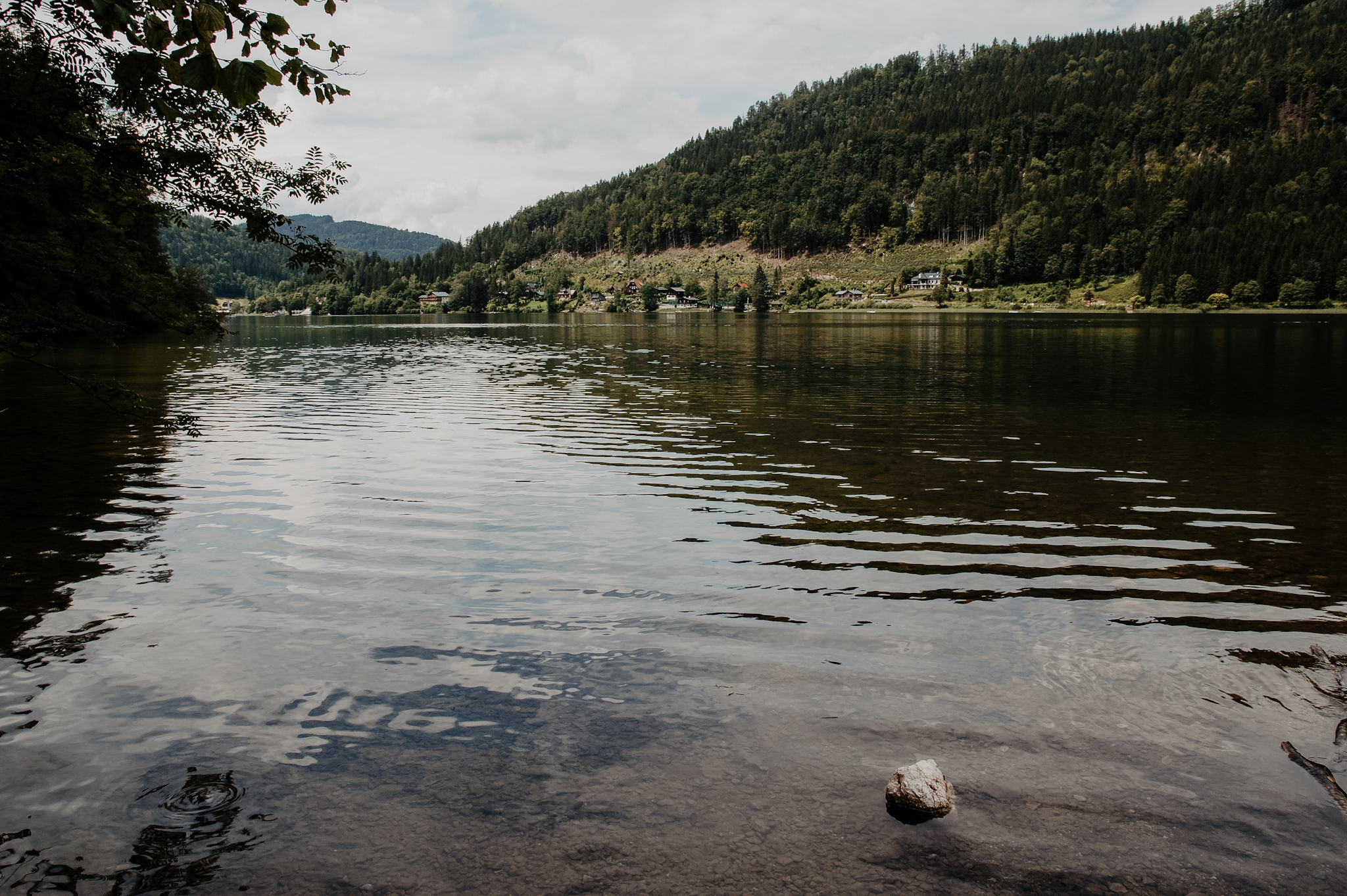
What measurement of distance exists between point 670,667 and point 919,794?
3.27 meters

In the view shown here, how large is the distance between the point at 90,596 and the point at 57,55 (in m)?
6.84

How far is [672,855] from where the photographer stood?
5371 mm

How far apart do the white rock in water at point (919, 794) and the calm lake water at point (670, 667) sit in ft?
0.41

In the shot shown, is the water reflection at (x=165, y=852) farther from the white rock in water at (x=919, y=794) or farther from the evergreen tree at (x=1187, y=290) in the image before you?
the evergreen tree at (x=1187, y=290)

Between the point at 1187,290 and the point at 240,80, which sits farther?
the point at 1187,290

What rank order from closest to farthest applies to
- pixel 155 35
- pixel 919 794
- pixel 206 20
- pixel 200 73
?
pixel 206 20 → pixel 200 73 → pixel 155 35 → pixel 919 794

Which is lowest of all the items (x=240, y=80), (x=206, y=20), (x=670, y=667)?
(x=670, y=667)

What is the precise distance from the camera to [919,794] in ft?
18.7

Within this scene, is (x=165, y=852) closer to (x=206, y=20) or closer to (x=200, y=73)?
(x=200, y=73)

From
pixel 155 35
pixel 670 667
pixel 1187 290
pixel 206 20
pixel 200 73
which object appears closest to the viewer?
pixel 206 20

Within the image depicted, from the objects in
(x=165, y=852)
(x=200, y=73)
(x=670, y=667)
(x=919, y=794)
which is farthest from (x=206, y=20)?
(x=919, y=794)

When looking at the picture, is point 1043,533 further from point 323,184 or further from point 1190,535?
point 323,184

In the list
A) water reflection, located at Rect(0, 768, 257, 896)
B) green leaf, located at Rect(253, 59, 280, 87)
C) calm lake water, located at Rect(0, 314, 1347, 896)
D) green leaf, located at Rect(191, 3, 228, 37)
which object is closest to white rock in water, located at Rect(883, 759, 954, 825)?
calm lake water, located at Rect(0, 314, 1347, 896)

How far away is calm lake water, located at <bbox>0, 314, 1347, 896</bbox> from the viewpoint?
5434 mm
